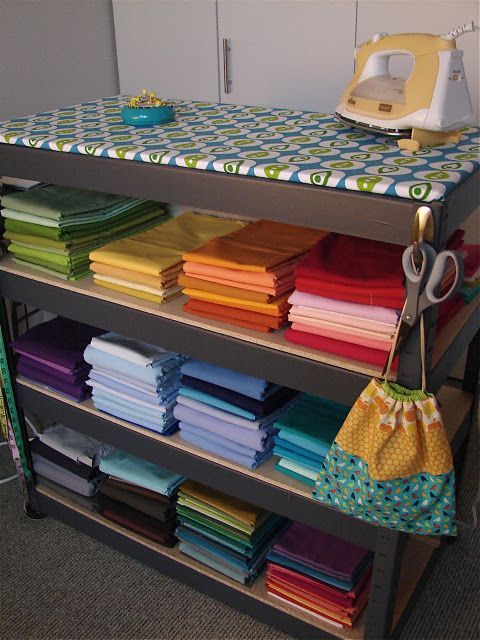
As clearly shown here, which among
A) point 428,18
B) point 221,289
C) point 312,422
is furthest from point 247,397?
point 428,18

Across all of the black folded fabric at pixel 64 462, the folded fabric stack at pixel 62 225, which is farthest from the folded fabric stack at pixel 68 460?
the folded fabric stack at pixel 62 225

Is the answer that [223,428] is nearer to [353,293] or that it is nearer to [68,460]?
[353,293]

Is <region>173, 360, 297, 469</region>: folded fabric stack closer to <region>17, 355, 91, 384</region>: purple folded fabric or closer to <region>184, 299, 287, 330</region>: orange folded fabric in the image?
<region>184, 299, 287, 330</region>: orange folded fabric

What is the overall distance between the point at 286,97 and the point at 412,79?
123 cm

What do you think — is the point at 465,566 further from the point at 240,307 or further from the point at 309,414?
the point at 240,307

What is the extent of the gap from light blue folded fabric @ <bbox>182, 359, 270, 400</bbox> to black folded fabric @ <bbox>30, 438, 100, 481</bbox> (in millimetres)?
543

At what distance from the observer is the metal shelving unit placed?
43.0 inches

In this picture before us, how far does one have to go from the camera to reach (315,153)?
4.07ft

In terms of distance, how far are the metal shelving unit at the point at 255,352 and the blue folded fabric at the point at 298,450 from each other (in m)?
0.06

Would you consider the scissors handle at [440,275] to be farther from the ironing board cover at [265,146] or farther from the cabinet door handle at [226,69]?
the cabinet door handle at [226,69]

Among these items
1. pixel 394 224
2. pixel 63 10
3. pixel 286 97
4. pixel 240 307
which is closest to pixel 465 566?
pixel 240 307

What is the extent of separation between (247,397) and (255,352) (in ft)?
0.61

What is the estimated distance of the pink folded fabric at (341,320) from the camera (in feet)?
3.77

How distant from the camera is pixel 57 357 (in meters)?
Answer: 1.70
